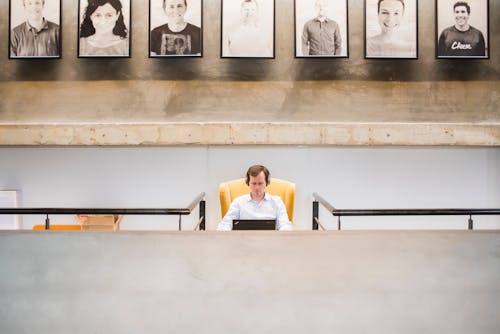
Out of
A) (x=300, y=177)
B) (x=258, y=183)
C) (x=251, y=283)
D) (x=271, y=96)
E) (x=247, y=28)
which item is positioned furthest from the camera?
A: (x=300, y=177)

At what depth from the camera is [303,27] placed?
16.5 feet

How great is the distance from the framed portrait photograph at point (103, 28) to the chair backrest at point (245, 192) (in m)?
2.04

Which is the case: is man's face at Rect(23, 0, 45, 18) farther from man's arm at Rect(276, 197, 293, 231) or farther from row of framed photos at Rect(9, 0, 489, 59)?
man's arm at Rect(276, 197, 293, 231)

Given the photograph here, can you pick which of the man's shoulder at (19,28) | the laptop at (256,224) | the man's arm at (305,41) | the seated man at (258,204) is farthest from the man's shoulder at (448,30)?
the man's shoulder at (19,28)

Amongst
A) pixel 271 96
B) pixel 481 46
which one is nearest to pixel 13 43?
pixel 271 96

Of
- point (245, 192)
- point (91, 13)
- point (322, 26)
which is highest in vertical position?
point (91, 13)

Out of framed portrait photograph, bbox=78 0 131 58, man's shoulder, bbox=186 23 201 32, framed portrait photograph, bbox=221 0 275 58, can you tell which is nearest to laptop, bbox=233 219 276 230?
framed portrait photograph, bbox=221 0 275 58

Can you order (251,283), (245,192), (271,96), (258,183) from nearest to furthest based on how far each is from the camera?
1. (251,283)
2. (258,183)
3. (245,192)
4. (271,96)

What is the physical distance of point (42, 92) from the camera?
520cm

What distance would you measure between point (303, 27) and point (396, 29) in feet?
3.66

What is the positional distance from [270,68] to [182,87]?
1102 millimetres

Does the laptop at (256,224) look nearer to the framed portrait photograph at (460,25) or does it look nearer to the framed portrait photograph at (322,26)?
the framed portrait photograph at (322,26)

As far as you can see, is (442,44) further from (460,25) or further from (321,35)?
(321,35)

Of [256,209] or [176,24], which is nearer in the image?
[256,209]
